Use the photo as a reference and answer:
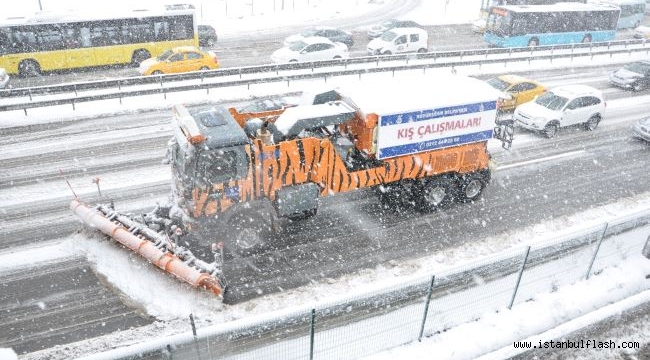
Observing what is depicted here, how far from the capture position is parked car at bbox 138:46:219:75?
77.8 ft

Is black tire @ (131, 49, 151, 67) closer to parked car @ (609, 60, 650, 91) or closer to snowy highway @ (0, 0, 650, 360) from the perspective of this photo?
snowy highway @ (0, 0, 650, 360)

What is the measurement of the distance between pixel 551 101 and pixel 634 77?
9.10 meters

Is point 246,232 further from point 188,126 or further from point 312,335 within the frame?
point 312,335

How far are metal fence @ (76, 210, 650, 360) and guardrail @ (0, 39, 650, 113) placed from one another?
51.0 feet

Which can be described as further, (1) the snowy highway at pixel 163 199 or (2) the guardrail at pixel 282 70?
(2) the guardrail at pixel 282 70

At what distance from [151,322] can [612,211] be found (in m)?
12.8

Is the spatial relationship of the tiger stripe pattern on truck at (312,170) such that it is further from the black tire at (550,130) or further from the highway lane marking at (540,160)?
the black tire at (550,130)

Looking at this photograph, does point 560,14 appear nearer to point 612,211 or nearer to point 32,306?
point 612,211

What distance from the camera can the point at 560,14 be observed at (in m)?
33.2

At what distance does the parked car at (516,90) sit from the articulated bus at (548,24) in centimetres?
1203

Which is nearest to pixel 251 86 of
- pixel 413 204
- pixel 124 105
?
pixel 124 105

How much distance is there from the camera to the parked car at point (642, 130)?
18.5 metres

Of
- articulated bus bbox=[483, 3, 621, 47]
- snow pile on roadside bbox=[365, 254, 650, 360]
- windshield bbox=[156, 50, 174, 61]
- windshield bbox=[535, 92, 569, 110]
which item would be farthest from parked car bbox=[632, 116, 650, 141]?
windshield bbox=[156, 50, 174, 61]

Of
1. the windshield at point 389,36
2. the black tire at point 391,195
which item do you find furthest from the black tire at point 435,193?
the windshield at point 389,36
